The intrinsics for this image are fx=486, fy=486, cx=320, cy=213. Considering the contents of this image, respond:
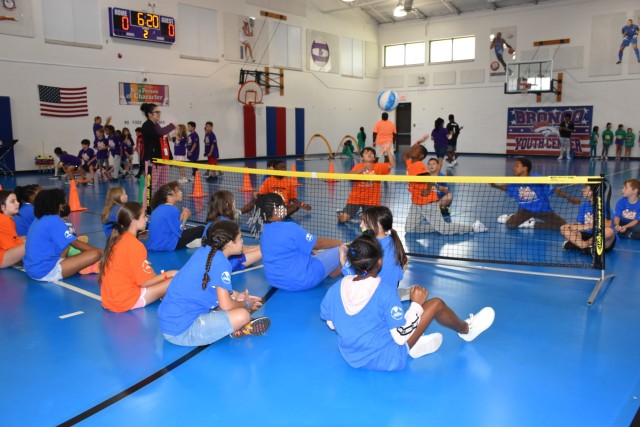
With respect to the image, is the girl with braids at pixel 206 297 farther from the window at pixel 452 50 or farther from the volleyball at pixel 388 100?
the window at pixel 452 50

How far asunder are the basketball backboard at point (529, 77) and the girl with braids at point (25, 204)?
25795 mm

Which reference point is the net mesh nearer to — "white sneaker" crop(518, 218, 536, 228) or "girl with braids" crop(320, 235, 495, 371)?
"white sneaker" crop(518, 218, 536, 228)

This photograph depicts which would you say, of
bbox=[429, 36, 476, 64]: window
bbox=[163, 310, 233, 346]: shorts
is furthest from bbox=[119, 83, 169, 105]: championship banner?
bbox=[163, 310, 233, 346]: shorts

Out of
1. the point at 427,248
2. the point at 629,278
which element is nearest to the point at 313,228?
the point at 427,248

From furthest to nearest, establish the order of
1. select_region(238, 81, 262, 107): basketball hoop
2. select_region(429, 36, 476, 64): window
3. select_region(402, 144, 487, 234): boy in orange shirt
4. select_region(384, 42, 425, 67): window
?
1. select_region(384, 42, 425, 67): window
2. select_region(429, 36, 476, 64): window
3. select_region(238, 81, 262, 107): basketball hoop
4. select_region(402, 144, 487, 234): boy in orange shirt

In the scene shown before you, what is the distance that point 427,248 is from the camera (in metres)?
7.28

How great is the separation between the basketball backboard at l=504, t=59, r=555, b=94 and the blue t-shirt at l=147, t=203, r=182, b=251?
80.4ft

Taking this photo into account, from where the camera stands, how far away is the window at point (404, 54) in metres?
31.2

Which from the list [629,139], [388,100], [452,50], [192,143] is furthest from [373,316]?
[452,50]

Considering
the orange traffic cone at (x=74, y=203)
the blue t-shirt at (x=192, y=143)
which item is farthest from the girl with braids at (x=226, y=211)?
the blue t-shirt at (x=192, y=143)

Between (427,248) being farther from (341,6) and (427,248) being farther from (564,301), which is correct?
(341,6)

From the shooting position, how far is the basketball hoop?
2475 cm

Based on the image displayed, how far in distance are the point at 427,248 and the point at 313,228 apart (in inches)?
91.5

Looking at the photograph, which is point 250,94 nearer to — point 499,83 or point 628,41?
point 499,83
